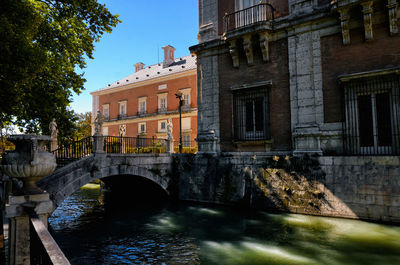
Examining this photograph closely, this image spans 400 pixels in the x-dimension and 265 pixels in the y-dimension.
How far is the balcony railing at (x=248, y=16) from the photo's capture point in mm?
11241

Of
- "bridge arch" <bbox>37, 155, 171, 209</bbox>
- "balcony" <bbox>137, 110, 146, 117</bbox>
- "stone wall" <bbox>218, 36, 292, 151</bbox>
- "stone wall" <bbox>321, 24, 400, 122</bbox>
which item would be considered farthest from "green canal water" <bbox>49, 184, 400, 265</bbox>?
"balcony" <bbox>137, 110, 146, 117</bbox>

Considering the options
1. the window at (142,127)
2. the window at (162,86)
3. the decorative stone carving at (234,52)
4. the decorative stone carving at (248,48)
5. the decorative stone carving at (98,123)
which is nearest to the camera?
the decorative stone carving at (98,123)

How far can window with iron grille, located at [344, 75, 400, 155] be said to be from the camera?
8.54 meters

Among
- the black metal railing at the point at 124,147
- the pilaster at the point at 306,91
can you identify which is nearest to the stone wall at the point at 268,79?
→ the pilaster at the point at 306,91

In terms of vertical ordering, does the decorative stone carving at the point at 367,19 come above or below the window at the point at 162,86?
below

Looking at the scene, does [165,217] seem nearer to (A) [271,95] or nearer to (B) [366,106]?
(A) [271,95]

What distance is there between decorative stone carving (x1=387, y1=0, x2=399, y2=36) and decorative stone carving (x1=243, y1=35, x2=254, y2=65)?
5.03m

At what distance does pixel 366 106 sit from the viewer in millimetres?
9156

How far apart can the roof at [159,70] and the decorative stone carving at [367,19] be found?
57.6ft

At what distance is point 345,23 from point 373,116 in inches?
144

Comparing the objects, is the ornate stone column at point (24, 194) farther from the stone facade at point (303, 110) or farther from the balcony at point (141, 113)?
the balcony at point (141, 113)

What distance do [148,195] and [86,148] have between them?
557 cm

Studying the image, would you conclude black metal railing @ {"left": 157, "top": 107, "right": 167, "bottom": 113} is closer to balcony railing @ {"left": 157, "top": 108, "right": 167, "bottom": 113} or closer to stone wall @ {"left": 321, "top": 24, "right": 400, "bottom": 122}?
balcony railing @ {"left": 157, "top": 108, "right": 167, "bottom": 113}

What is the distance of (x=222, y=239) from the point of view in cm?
715
